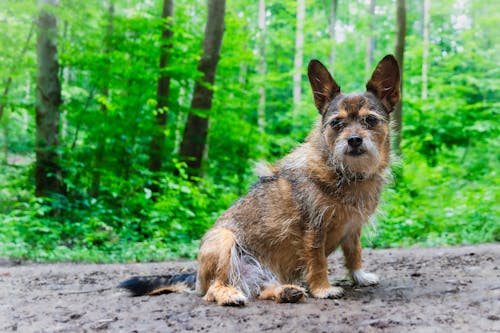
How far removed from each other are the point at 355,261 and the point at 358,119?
1.60 meters

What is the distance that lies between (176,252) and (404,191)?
577 cm

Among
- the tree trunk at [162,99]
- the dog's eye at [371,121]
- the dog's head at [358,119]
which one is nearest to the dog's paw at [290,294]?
the dog's head at [358,119]

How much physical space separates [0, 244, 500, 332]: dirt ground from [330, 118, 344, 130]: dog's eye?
155cm

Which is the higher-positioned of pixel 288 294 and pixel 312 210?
pixel 312 210

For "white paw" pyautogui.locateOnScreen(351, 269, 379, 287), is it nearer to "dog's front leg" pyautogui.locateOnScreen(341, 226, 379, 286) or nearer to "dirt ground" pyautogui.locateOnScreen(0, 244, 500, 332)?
"dog's front leg" pyautogui.locateOnScreen(341, 226, 379, 286)

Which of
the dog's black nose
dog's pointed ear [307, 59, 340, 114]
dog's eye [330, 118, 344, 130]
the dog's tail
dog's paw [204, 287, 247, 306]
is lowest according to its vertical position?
the dog's tail

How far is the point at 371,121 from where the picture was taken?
14.7ft

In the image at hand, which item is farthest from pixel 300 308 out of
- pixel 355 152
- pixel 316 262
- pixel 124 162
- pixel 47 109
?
pixel 47 109

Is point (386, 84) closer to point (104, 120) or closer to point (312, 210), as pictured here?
point (312, 210)

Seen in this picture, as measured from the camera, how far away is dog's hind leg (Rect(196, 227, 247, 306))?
4504 millimetres

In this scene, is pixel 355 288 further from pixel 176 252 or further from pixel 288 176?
pixel 176 252

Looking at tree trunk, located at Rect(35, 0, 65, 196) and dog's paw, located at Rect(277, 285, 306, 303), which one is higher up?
tree trunk, located at Rect(35, 0, 65, 196)

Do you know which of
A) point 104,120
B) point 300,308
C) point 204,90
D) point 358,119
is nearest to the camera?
point 300,308

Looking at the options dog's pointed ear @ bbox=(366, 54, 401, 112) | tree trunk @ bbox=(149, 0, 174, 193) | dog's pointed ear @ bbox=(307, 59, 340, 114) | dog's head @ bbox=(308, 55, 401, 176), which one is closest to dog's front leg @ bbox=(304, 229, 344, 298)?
dog's head @ bbox=(308, 55, 401, 176)
